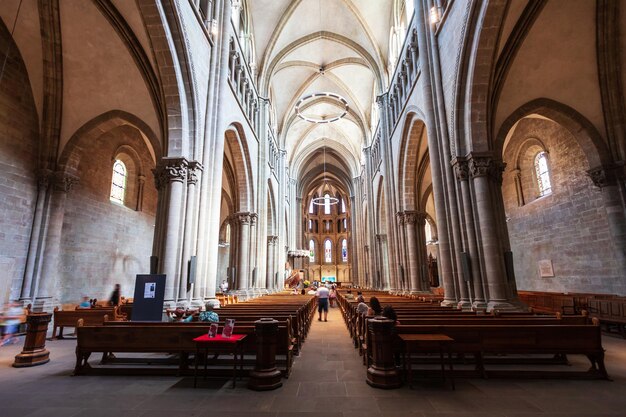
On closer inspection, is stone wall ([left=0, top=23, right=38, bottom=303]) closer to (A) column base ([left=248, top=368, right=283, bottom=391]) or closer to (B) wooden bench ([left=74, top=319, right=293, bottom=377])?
(B) wooden bench ([left=74, top=319, right=293, bottom=377])

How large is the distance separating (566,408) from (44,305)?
14.5 metres

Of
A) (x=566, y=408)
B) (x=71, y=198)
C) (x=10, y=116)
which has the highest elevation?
(x=10, y=116)

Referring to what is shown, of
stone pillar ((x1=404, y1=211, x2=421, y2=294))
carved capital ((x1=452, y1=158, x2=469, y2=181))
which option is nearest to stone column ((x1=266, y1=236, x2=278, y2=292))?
stone pillar ((x1=404, y1=211, x2=421, y2=294))

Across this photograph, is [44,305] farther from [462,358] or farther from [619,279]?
[619,279]

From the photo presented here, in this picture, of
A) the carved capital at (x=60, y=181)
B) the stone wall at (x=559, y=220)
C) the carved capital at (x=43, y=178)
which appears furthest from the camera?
the stone wall at (x=559, y=220)

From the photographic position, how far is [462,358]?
5695 millimetres

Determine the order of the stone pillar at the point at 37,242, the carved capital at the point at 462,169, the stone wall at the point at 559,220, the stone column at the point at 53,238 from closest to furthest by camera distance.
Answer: the carved capital at the point at 462,169 < the stone pillar at the point at 37,242 < the stone column at the point at 53,238 < the stone wall at the point at 559,220

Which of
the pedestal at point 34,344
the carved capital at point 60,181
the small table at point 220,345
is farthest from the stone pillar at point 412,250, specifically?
the carved capital at point 60,181

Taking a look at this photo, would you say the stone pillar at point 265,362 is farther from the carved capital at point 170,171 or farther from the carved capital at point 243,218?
the carved capital at point 243,218

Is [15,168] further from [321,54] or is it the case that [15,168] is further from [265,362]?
[321,54]

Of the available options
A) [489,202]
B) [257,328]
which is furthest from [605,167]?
[257,328]

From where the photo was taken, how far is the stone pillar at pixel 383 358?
14.8 feet

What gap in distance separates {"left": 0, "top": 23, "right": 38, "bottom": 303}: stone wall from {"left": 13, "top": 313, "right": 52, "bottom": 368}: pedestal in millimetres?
5898

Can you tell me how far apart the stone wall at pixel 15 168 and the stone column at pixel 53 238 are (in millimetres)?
515
